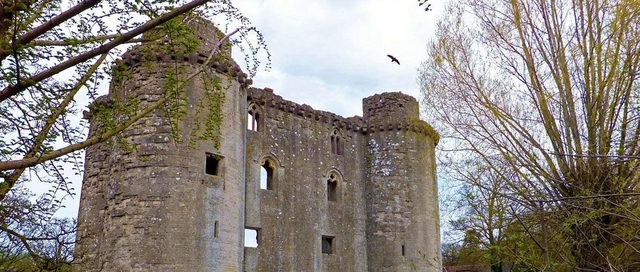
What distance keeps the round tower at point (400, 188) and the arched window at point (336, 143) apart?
1.07 metres

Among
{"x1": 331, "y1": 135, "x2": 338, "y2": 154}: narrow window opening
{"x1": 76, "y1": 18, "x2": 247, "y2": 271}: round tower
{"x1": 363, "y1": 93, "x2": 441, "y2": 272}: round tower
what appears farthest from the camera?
{"x1": 331, "y1": 135, "x2": 338, "y2": 154}: narrow window opening

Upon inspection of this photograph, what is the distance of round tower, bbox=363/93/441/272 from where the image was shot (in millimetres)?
17250

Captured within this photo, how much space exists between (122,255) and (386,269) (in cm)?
819

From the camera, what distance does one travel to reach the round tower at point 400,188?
17250 mm

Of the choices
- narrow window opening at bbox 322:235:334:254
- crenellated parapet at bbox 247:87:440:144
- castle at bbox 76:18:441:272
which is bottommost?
narrow window opening at bbox 322:235:334:254

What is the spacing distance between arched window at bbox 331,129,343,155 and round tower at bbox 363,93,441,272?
3.52ft

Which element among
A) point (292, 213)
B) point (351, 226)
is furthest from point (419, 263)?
point (292, 213)

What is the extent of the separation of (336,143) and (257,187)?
3.73m

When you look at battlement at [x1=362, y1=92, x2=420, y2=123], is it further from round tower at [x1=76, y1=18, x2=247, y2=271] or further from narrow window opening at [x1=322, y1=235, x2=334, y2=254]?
round tower at [x1=76, y1=18, x2=247, y2=271]

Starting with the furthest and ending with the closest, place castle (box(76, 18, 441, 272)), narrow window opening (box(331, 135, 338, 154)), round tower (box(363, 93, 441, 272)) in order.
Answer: narrow window opening (box(331, 135, 338, 154)), round tower (box(363, 93, 441, 272)), castle (box(76, 18, 441, 272))

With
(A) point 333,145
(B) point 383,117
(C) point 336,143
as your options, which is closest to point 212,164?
(A) point 333,145

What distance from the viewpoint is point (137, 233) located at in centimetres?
1155

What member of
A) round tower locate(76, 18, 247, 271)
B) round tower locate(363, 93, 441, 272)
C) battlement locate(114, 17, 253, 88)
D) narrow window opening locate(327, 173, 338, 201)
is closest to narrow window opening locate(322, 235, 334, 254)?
narrow window opening locate(327, 173, 338, 201)

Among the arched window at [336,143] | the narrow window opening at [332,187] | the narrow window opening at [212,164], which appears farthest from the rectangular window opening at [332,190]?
the narrow window opening at [212,164]
